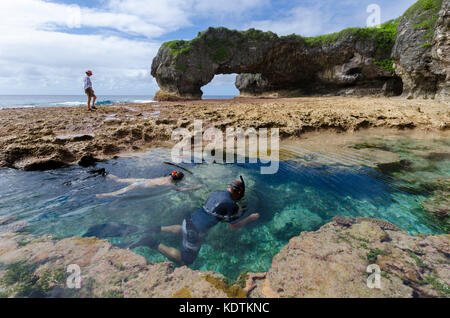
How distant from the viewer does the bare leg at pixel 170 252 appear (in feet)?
8.35

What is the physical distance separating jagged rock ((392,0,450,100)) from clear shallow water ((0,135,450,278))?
9127 millimetres

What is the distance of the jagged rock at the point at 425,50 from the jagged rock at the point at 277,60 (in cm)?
459

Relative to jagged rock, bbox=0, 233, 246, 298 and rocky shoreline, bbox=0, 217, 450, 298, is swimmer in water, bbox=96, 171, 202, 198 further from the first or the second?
jagged rock, bbox=0, 233, 246, 298

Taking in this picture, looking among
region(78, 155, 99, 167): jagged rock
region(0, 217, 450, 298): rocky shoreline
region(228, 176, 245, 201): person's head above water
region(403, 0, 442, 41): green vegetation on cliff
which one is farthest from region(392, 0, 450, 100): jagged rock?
region(78, 155, 99, 167): jagged rock

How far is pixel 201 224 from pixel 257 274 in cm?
115

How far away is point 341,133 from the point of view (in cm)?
758

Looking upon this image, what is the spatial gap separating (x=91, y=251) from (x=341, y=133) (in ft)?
26.1

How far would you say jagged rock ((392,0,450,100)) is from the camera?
10203 millimetres

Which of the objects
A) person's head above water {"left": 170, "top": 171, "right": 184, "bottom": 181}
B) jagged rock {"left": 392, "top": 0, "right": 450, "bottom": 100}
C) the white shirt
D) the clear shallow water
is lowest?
the clear shallow water

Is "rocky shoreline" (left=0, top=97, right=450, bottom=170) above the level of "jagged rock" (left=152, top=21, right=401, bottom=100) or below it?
below

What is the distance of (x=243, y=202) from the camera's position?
3.91m

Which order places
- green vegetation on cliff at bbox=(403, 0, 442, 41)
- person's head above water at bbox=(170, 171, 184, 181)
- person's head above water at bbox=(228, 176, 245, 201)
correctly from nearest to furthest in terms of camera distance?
person's head above water at bbox=(228, 176, 245, 201)
person's head above water at bbox=(170, 171, 184, 181)
green vegetation on cliff at bbox=(403, 0, 442, 41)

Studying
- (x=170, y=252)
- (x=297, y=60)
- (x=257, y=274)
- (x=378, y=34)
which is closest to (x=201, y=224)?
(x=170, y=252)
